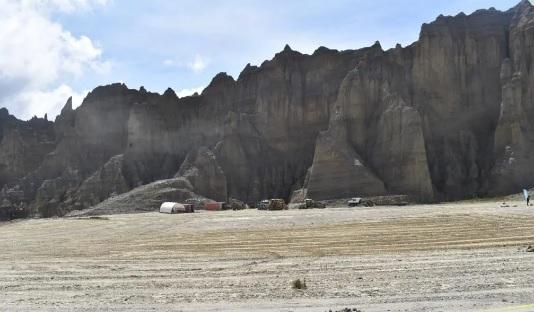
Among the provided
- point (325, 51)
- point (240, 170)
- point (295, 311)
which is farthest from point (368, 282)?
point (325, 51)

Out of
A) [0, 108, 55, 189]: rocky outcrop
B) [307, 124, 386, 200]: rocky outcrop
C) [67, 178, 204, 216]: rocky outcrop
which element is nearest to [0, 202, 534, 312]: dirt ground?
[307, 124, 386, 200]: rocky outcrop

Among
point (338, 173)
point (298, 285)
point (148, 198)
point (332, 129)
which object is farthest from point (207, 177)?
point (298, 285)

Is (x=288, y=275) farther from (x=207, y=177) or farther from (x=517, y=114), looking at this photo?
(x=207, y=177)

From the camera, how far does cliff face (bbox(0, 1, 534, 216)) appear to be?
70875 mm

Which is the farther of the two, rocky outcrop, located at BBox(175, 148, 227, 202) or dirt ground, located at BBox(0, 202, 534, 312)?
rocky outcrop, located at BBox(175, 148, 227, 202)

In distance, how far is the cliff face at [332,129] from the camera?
70875mm

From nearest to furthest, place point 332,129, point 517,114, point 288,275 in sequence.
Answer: point 288,275
point 517,114
point 332,129

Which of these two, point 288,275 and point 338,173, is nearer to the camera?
point 288,275

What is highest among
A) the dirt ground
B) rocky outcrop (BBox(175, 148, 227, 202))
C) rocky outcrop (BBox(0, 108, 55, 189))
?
rocky outcrop (BBox(0, 108, 55, 189))

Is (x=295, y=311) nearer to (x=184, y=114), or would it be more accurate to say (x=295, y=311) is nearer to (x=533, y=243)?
(x=533, y=243)

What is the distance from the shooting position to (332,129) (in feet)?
253

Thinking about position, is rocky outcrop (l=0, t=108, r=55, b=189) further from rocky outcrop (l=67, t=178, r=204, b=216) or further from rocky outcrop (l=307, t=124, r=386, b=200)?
rocky outcrop (l=307, t=124, r=386, b=200)

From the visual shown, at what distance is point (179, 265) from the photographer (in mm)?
15922

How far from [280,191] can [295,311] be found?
251 feet
